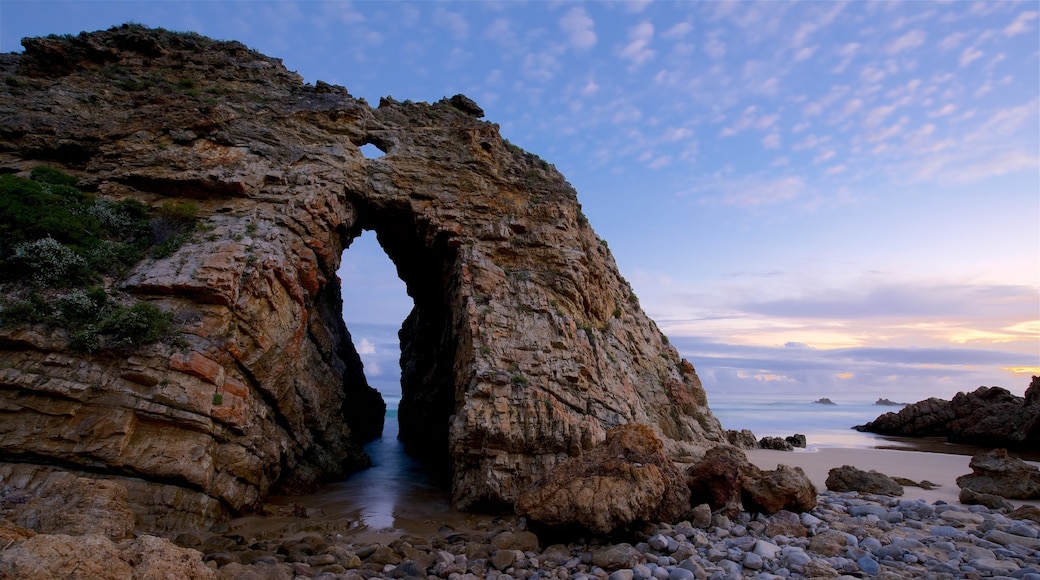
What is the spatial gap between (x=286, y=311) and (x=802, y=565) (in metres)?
11.6

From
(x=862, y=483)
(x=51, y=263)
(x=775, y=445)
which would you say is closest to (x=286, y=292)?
(x=51, y=263)

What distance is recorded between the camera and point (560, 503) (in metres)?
7.90

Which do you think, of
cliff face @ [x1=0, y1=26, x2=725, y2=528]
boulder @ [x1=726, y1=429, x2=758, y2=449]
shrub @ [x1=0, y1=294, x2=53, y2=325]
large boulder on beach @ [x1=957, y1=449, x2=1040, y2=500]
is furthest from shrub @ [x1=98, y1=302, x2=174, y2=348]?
boulder @ [x1=726, y1=429, x2=758, y2=449]

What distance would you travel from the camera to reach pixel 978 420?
25.1 m

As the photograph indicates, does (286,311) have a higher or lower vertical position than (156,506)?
higher

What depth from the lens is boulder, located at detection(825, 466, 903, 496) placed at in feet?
34.1

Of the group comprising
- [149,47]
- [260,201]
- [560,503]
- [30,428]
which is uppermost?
[149,47]

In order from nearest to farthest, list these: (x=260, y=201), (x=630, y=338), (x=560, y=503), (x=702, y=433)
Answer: (x=560, y=503), (x=260, y=201), (x=702, y=433), (x=630, y=338)

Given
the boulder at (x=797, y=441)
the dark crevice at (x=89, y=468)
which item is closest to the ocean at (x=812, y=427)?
the boulder at (x=797, y=441)

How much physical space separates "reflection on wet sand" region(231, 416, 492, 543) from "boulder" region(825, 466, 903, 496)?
24.8 feet

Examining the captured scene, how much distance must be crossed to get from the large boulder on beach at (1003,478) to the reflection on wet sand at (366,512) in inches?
394

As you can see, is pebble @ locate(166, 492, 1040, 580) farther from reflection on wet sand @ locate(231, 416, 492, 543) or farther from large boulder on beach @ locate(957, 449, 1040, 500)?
large boulder on beach @ locate(957, 449, 1040, 500)

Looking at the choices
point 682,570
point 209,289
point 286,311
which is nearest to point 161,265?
point 209,289

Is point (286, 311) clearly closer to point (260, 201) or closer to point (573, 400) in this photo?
point (260, 201)
